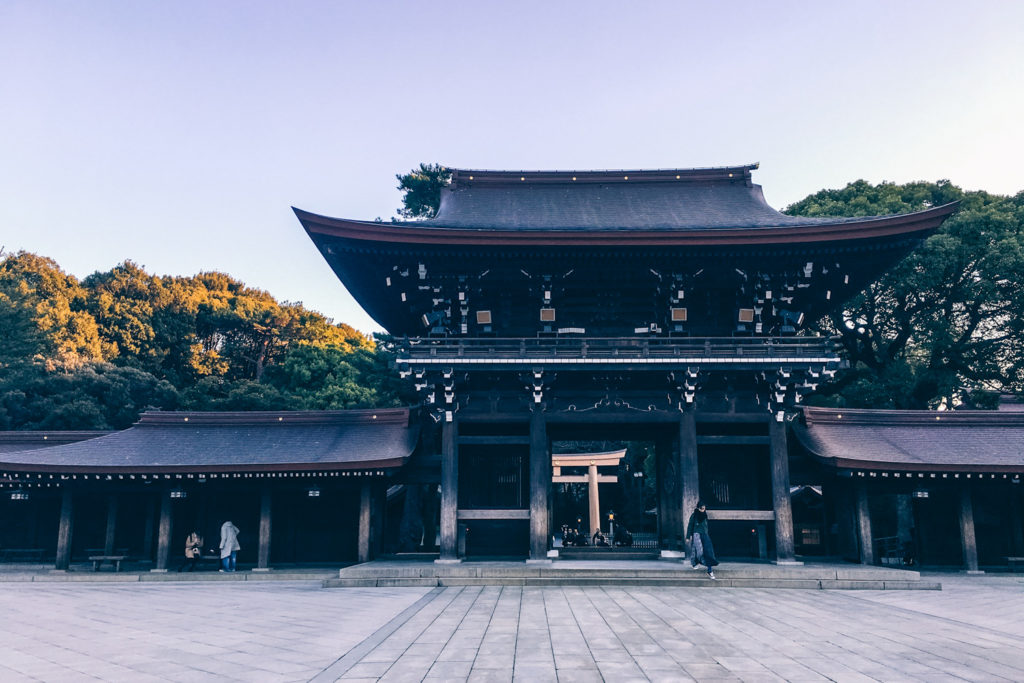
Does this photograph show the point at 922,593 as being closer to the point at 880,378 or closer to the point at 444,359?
the point at 444,359

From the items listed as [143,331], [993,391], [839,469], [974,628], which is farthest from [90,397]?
[993,391]

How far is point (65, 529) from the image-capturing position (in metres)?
19.9

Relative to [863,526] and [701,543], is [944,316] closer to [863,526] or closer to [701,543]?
[863,526]

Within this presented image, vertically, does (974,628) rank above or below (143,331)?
below

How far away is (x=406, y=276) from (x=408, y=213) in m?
24.3

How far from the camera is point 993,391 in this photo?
30.5 m

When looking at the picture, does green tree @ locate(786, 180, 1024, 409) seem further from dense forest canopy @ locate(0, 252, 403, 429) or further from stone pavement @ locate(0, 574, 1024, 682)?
dense forest canopy @ locate(0, 252, 403, 429)

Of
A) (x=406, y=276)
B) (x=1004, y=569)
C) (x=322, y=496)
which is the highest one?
(x=406, y=276)

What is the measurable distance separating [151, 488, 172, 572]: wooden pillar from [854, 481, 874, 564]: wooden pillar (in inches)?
836

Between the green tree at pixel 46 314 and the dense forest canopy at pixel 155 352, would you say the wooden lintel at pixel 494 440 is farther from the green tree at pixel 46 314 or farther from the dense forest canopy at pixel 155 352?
the green tree at pixel 46 314

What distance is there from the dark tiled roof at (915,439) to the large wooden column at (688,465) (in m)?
3.94

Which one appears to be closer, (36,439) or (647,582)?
(647,582)

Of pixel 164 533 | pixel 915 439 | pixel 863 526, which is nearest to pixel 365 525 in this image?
pixel 164 533

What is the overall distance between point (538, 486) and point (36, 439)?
777 inches
